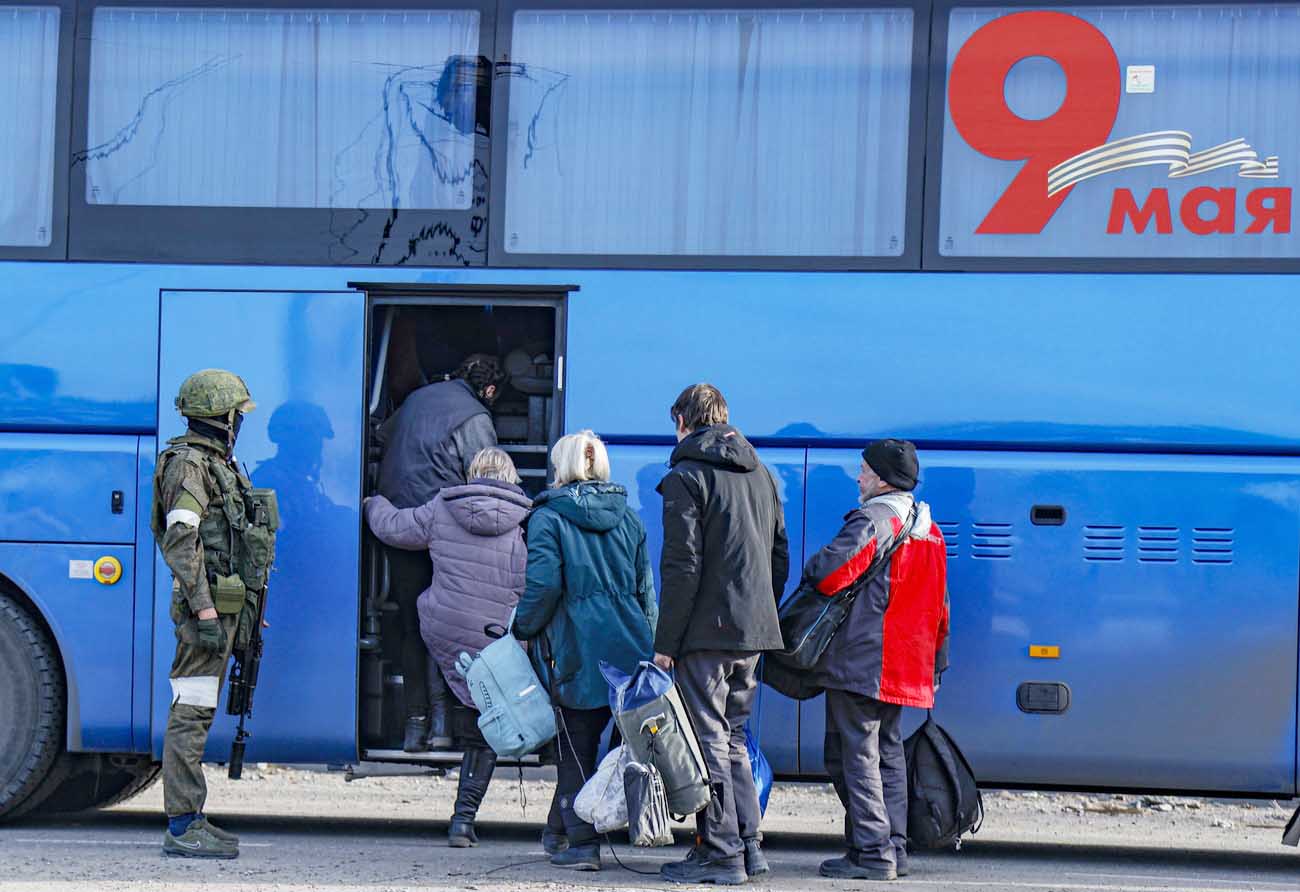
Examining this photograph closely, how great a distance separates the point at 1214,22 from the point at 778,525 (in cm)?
282

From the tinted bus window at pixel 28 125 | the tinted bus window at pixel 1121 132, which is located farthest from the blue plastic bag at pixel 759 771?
the tinted bus window at pixel 28 125

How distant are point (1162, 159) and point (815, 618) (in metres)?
2.43

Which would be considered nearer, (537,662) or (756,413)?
(537,662)

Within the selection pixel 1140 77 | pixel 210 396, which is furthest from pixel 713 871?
pixel 1140 77

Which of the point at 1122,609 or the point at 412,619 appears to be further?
the point at 412,619

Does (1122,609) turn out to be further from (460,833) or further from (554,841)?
(460,833)

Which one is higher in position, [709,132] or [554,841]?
[709,132]

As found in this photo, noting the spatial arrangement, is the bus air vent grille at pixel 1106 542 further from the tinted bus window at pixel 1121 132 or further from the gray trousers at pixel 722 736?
the gray trousers at pixel 722 736

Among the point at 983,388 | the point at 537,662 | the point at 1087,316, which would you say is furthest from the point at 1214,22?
the point at 537,662

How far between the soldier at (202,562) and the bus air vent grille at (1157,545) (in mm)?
3561

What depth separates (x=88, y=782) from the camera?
8391mm

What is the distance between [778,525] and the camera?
685 centimetres

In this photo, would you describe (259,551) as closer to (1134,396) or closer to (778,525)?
→ (778,525)

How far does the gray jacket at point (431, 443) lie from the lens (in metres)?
7.62
